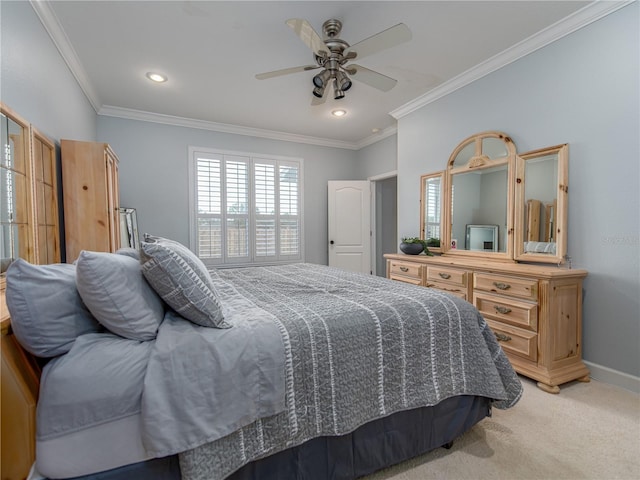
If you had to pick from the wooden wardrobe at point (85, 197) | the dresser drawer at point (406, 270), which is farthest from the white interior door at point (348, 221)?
the wooden wardrobe at point (85, 197)

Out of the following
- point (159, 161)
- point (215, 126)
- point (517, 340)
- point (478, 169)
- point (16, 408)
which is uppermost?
point (215, 126)

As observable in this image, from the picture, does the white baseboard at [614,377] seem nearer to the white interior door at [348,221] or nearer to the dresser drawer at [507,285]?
the dresser drawer at [507,285]

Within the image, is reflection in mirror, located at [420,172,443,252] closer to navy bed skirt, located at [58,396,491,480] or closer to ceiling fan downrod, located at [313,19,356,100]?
ceiling fan downrod, located at [313,19,356,100]

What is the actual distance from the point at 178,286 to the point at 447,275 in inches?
97.1

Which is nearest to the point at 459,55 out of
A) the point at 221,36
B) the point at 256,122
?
the point at 221,36

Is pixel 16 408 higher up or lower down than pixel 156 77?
lower down

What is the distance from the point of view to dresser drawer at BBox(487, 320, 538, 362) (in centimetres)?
223

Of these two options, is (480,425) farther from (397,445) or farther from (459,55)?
(459,55)

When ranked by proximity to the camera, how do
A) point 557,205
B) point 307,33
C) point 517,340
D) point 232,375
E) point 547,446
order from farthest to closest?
point 557,205
point 517,340
point 307,33
point 547,446
point 232,375

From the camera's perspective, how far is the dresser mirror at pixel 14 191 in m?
1.61

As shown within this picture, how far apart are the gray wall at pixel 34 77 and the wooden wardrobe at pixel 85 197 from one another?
0.20 metres

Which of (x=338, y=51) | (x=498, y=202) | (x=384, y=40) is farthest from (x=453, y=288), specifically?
(x=338, y=51)

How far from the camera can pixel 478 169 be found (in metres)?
3.09

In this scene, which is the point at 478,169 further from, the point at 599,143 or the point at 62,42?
the point at 62,42
